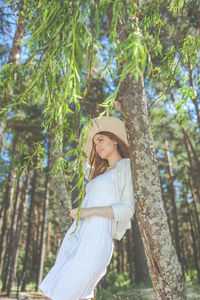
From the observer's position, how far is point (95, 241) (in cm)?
178

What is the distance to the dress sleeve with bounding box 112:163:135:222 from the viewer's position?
1.84 meters

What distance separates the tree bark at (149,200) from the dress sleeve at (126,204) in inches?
2.6

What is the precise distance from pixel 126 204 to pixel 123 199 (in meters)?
0.05

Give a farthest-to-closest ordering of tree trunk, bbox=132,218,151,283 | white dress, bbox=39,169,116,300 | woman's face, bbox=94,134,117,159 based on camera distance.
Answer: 1. tree trunk, bbox=132,218,151,283
2. woman's face, bbox=94,134,117,159
3. white dress, bbox=39,169,116,300

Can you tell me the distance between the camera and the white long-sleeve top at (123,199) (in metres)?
1.85

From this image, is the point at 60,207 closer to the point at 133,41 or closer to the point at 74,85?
the point at 74,85

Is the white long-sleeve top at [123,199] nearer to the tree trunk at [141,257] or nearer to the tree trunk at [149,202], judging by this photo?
the tree trunk at [149,202]

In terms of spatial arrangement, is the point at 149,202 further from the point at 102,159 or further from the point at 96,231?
the point at 102,159

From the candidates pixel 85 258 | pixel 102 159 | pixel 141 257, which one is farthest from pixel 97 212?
pixel 141 257

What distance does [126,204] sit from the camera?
1892 mm

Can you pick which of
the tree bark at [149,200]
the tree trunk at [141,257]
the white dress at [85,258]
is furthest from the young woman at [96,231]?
the tree trunk at [141,257]

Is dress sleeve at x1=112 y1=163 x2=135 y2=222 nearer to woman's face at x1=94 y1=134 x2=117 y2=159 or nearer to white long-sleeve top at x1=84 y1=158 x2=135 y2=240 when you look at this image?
white long-sleeve top at x1=84 y1=158 x2=135 y2=240

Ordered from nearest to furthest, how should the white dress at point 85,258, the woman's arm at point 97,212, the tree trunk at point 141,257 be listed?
the white dress at point 85,258
the woman's arm at point 97,212
the tree trunk at point 141,257

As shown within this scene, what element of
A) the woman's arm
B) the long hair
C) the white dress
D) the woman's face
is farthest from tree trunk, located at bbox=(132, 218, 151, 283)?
the woman's arm
